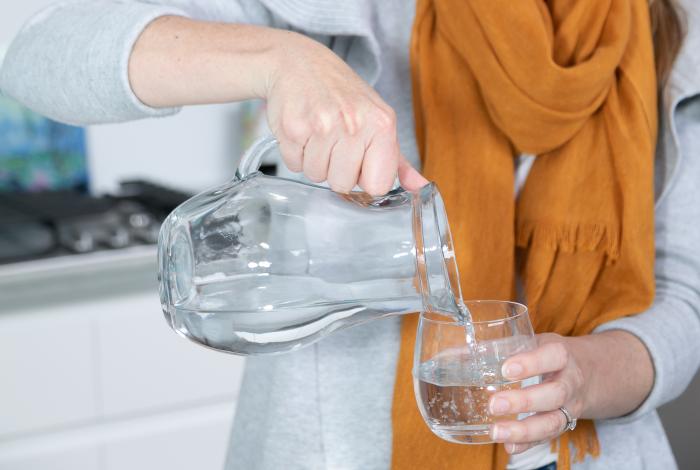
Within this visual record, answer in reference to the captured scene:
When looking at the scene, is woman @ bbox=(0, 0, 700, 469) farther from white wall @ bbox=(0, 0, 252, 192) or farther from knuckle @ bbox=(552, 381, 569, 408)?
white wall @ bbox=(0, 0, 252, 192)

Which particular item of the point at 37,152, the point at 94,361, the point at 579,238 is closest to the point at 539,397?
the point at 579,238

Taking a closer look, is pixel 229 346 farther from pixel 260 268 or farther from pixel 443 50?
pixel 443 50

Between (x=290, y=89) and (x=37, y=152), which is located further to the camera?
(x=37, y=152)

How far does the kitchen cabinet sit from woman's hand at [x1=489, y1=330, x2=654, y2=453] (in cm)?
111

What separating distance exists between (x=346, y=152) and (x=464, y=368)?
0.67 ft

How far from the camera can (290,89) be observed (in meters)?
0.65

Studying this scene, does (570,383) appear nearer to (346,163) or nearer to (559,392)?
(559,392)

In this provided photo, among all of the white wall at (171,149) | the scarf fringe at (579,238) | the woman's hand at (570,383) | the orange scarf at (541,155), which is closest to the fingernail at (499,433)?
the woman's hand at (570,383)

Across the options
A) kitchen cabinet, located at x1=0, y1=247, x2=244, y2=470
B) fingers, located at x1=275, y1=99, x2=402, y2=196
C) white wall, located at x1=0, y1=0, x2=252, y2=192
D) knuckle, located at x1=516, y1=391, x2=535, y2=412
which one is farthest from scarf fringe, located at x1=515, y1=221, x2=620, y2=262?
white wall, located at x1=0, y1=0, x2=252, y2=192

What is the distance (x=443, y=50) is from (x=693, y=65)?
256 millimetres

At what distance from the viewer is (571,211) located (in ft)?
3.25

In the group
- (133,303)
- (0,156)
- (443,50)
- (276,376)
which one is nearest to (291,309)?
(276,376)

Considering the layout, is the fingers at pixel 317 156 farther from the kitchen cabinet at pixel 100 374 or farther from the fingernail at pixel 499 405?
the kitchen cabinet at pixel 100 374

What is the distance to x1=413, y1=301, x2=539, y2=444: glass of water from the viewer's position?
70 cm
